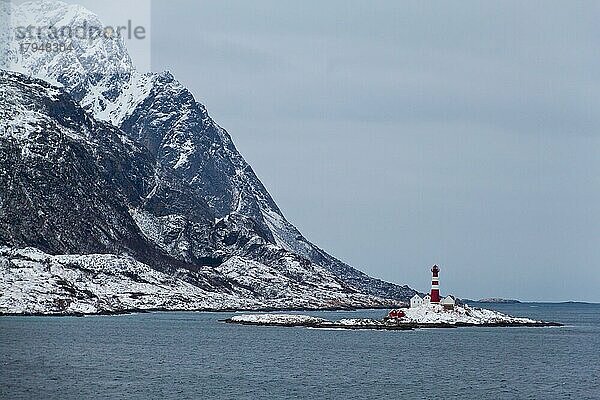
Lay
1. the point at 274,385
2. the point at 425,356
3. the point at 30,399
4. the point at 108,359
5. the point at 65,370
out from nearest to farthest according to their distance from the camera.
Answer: the point at 30,399
the point at 274,385
the point at 65,370
the point at 108,359
the point at 425,356

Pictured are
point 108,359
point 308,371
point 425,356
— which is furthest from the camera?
point 425,356

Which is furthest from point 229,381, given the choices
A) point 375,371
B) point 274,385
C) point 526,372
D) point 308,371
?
point 526,372

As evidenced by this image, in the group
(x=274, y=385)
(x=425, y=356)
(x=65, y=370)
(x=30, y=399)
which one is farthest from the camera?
(x=425, y=356)

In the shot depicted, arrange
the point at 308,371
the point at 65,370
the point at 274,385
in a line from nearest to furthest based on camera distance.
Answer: the point at 274,385
the point at 65,370
the point at 308,371

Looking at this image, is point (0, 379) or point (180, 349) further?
point (180, 349)

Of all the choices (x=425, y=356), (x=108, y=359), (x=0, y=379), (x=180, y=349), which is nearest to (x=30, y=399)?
(x=0, y=379)

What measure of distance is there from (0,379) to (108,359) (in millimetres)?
37505

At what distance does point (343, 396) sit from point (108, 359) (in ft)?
192

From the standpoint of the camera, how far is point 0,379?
134625mm

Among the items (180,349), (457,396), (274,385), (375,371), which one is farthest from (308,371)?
(180,349)

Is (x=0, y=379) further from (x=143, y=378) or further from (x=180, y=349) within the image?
(x=180, y=349)

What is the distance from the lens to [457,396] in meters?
133

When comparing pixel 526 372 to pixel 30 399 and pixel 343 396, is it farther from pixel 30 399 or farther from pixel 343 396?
pixel 30 399

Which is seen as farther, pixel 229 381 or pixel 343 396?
pixel 229 381
